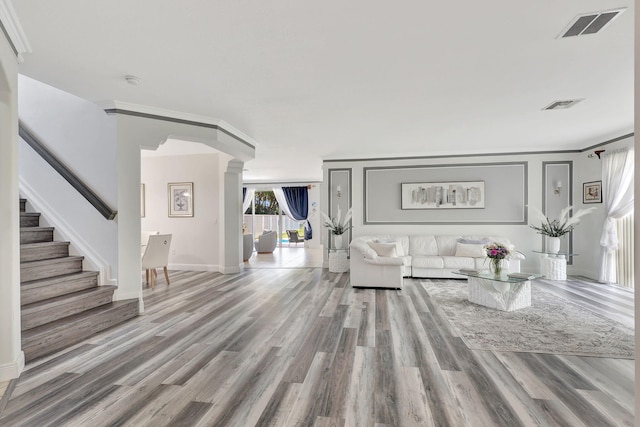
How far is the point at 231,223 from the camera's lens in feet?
20.7

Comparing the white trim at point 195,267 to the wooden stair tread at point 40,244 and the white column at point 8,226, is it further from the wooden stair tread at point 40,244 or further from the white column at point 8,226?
the white column at point 8,226

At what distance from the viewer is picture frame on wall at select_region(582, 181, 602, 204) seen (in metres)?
5.52

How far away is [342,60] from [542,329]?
335 centimetres

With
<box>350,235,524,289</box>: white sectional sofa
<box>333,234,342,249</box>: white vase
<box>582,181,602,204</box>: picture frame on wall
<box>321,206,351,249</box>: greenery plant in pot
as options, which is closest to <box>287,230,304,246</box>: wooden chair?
<box>321,206,351,249</box>: greenery plant in pot

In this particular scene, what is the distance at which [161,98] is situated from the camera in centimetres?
347

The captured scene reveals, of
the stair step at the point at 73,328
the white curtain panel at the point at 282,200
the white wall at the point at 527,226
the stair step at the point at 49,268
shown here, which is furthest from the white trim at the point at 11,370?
the white curtain panel at the point at 282,200

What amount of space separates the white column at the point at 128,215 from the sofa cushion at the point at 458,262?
491cm

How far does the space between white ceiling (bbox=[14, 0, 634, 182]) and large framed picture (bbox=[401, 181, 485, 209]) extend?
1.94 meters

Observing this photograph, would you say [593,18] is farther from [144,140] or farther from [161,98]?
[144,140]

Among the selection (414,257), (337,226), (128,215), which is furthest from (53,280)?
(414,257)

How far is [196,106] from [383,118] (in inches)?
96.8

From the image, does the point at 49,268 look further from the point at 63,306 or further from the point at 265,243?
the point at 265,243

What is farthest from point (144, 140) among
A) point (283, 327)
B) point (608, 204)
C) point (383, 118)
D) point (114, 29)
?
point (608, 204)

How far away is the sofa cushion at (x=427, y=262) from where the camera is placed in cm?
562
